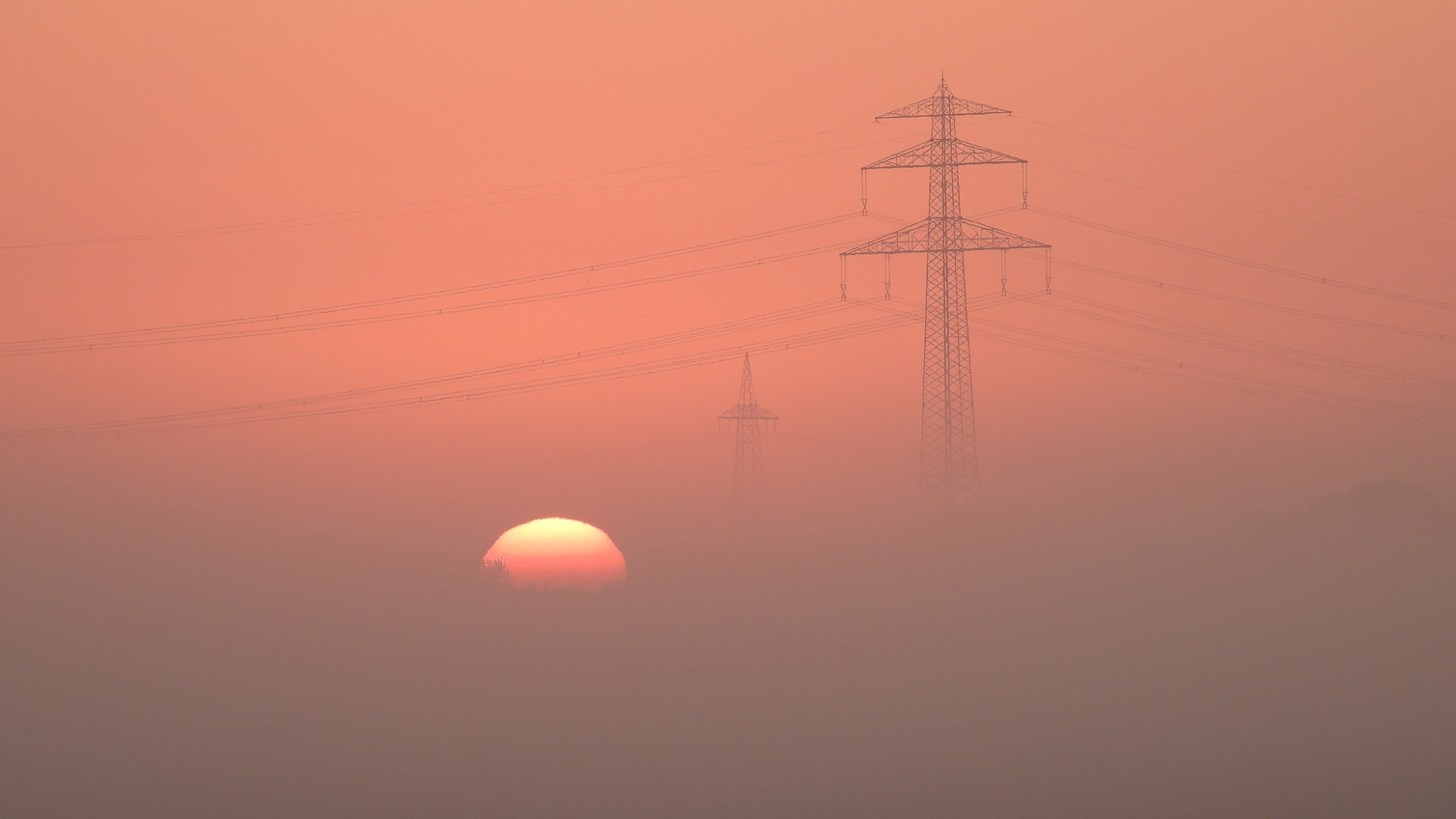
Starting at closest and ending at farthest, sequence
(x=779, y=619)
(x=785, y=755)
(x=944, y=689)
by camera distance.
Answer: (x=785, y=755)
(x=944, y=689)
(x=779, y=619)

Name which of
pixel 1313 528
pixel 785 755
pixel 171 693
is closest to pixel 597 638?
pixel 785 755

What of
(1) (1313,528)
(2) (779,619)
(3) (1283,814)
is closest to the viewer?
(3) (1283,814)

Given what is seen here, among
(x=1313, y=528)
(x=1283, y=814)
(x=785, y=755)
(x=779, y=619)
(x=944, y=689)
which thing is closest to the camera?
(x=1283, y=814)

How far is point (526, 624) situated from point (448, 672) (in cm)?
372

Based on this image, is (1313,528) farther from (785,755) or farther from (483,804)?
(483,804)

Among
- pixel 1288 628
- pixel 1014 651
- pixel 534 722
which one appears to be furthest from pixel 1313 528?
pixel 534 722

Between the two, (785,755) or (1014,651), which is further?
(1014,651)

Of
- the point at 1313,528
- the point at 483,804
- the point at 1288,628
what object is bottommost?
the point at 483,804

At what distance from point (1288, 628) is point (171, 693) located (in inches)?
1288

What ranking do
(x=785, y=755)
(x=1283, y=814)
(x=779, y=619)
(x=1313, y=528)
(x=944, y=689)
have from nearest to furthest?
(x=1283, y=814), (x=785, y=755), (x=944, y=689), (x=779, y=619), (x=1313, y=528)

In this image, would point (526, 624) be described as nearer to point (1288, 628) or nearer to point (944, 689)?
point (944, 689)

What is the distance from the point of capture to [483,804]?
37.6 metres

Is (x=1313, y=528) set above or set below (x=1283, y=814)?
above

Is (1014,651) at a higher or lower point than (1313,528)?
lower
